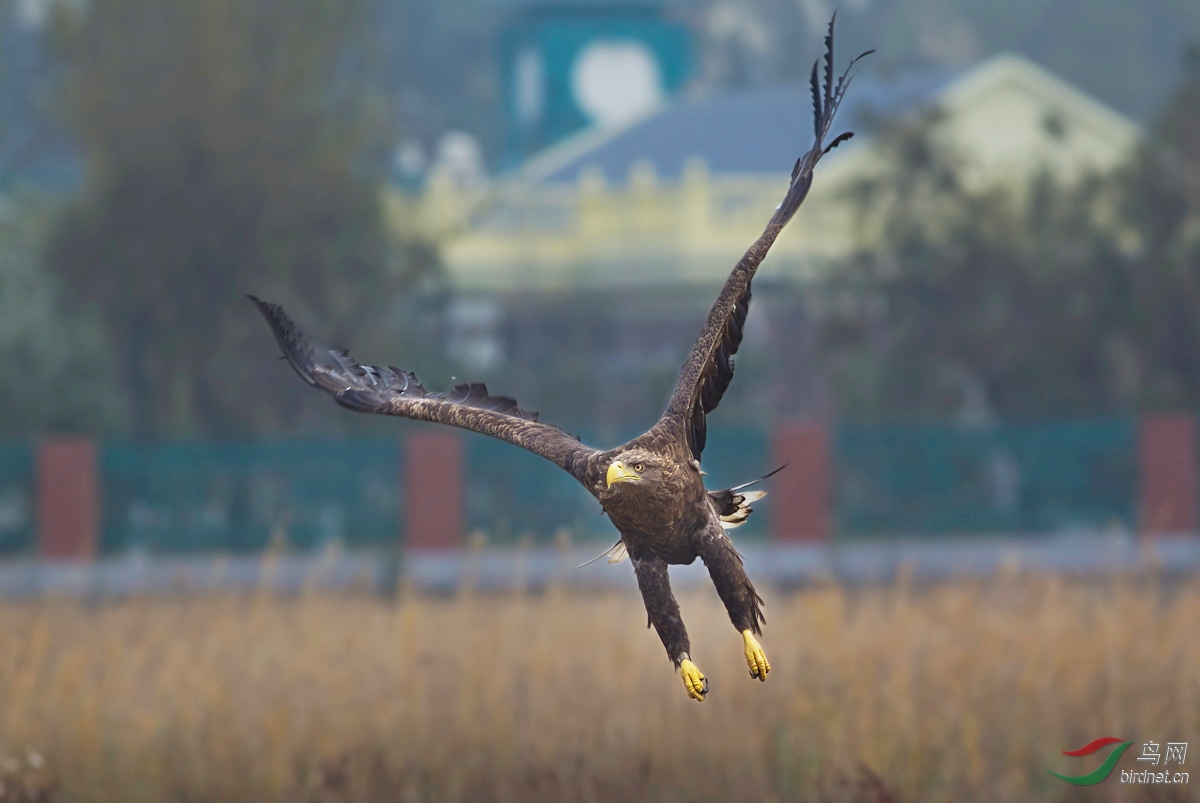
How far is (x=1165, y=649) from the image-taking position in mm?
9680

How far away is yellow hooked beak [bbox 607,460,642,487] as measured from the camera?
5992 millimetres

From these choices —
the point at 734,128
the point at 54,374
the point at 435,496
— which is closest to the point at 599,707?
the point at 435,496

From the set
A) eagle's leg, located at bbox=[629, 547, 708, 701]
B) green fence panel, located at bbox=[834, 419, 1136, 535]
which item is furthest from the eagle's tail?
green fence panel, located at bbox=[834, 419, 1136, 535]

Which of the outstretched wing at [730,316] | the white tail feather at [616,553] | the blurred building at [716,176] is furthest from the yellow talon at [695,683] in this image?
the blurred building at [716,176]

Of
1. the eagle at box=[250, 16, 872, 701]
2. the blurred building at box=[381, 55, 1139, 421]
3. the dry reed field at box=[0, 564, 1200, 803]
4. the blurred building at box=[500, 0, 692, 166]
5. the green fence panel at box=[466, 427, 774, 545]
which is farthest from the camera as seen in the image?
the blurred building at box=[500, 0, 692, 166]

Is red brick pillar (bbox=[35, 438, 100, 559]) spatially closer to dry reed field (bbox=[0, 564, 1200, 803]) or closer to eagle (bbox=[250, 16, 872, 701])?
dry reed field (bbox=[0, 564, 1200, 803])

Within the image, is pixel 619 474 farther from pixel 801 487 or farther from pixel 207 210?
pixel 207 210

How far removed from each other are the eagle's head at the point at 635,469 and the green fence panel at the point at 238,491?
58.0 feet

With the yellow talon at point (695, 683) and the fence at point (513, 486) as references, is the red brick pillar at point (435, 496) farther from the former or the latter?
the yellow talon at point (695, 683)

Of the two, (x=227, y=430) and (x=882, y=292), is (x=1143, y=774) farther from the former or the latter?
(x=227, y=430)

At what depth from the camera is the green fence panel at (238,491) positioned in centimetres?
2353

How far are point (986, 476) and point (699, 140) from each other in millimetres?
18534

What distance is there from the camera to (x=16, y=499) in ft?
77.3

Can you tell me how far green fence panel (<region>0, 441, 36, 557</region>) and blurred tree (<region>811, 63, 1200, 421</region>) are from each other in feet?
39.0
